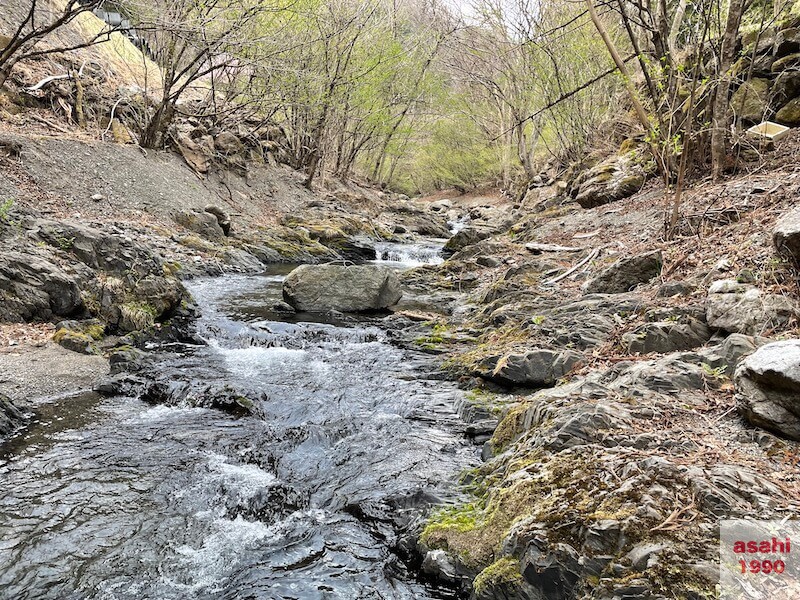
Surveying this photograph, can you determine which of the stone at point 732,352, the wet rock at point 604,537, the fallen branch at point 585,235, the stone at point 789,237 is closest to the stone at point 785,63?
the fallen branch at point 585,235

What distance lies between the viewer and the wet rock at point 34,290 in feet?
21.8

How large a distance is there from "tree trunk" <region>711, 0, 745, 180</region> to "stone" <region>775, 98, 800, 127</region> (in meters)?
1.51

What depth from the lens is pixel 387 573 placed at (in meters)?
3.33

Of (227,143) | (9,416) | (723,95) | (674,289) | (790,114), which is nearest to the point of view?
(9,416)

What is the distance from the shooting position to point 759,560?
7.00 ft

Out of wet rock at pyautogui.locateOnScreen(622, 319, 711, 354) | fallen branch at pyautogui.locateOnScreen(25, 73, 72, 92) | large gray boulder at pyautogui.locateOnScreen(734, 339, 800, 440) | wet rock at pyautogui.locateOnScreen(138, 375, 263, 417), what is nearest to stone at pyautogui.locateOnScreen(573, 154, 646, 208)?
wet rock at pyautogui.locateOnScreen(622, 319, 711, 354)

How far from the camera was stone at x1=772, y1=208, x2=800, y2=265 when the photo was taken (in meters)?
4.27

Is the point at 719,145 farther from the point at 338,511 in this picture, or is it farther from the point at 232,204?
the point at 232,204

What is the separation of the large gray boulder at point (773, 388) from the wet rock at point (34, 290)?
784 cm

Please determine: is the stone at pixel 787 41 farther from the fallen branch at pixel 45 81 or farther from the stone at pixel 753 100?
the fallen branch at pixel 45 81

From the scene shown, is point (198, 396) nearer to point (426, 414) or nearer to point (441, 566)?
point (426, 414)

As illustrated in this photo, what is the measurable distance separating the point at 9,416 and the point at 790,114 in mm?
13655

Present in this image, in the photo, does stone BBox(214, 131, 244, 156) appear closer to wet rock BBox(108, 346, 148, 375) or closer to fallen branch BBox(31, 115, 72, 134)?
fallen branch BBox(31, 115, 72, 134)

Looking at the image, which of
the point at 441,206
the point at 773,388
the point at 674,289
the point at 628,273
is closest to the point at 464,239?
the point at 628,273
